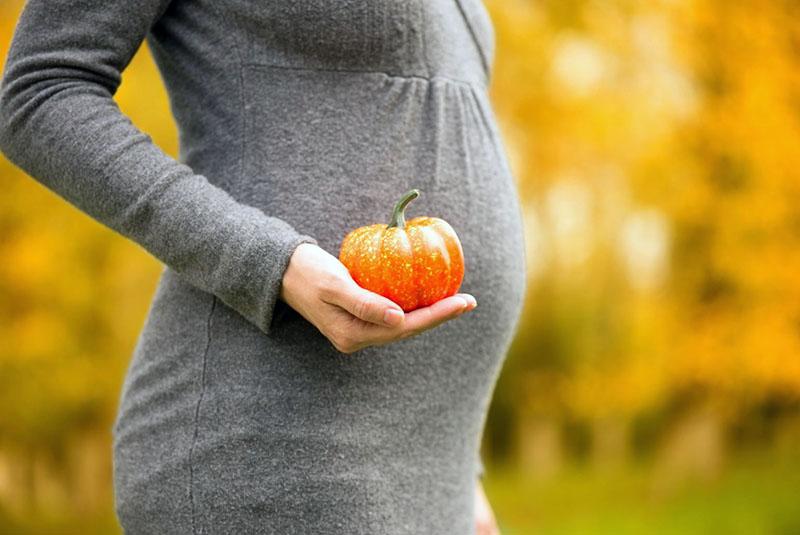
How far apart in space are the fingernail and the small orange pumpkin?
0.10 m

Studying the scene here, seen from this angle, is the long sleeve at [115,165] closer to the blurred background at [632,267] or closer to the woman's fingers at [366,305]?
the woman's fingers at [366,305]

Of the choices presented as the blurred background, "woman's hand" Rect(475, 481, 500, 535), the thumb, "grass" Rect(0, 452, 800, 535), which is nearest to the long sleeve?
the thumb

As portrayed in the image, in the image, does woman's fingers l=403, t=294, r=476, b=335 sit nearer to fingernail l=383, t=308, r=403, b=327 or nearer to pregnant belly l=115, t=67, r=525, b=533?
fingernail l=383, t=308, r=403, b=327

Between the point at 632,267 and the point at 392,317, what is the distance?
32.8ft

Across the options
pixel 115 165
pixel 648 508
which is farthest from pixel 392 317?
pixel 648 508

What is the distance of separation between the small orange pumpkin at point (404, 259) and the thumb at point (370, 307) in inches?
3.1

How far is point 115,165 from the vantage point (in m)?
1.20

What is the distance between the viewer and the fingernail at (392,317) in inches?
42.4

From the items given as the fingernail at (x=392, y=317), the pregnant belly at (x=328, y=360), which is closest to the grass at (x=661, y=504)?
the pregnant belly at (x=328, y=360)

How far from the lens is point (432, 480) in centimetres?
137

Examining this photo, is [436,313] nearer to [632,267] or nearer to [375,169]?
[375,169]

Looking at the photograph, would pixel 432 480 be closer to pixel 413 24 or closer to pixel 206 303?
pixel 206 303

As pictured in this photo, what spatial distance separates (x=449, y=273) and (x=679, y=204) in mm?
7053

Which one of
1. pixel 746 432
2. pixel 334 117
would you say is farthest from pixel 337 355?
pixel 746 432
